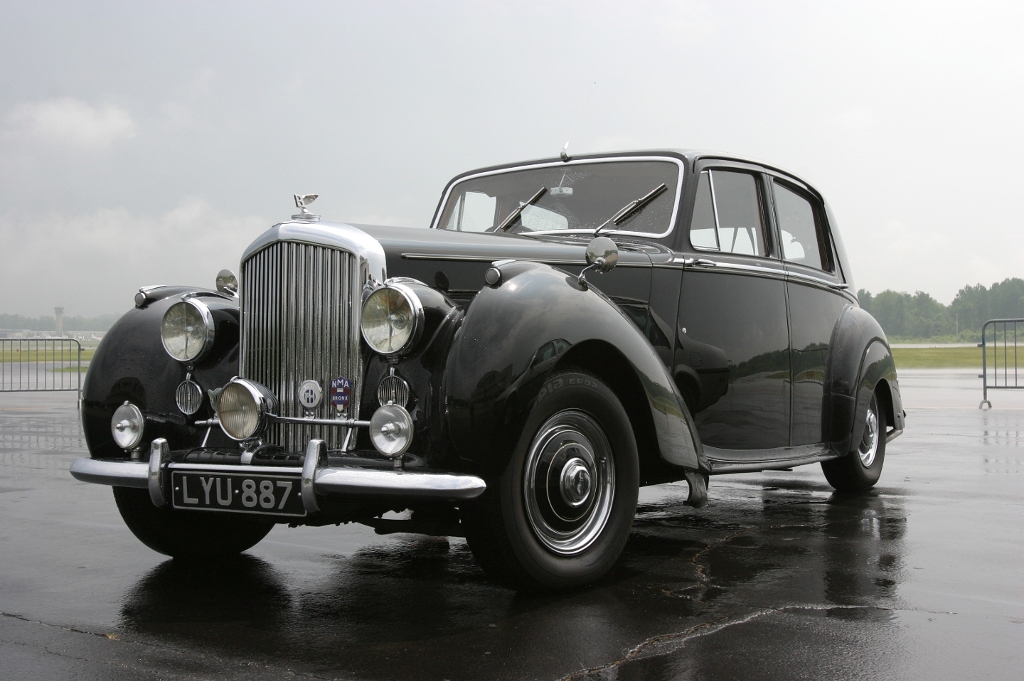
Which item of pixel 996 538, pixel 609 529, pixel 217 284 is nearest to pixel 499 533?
pixel 609 529

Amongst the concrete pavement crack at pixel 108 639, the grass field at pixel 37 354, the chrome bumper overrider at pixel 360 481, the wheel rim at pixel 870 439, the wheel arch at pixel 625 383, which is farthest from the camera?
the grass field at pixel 37 354

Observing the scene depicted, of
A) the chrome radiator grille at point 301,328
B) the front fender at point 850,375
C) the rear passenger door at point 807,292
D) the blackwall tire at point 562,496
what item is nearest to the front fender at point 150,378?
the chrome radiator grille at point 301,328

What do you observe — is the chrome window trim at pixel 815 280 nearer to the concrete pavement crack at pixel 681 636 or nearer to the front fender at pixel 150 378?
the concrete pavement crack at pixel 681 636

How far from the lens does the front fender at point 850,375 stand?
6.18 metres

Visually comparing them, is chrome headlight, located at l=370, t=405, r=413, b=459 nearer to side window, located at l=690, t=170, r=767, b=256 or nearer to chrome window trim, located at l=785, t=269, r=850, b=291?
side window, located at l=690, t=170, r=767, b=256

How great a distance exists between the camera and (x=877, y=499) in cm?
648

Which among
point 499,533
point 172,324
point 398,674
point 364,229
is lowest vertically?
point 398,674

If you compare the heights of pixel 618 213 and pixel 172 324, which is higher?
pixel 618 213

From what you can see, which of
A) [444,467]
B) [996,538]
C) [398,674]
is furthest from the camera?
[996,538]

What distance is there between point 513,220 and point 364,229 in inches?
66.5

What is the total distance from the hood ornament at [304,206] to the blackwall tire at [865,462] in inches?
149

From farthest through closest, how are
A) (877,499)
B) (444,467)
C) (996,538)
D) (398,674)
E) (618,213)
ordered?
(877,499) < (618,213) < (996,538) < (444,467) < (398,674)

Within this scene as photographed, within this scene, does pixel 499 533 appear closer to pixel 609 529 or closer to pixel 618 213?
pixel 609 529

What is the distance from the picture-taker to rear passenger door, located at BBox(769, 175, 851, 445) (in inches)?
232
